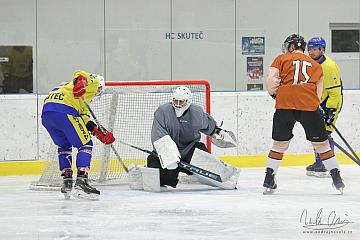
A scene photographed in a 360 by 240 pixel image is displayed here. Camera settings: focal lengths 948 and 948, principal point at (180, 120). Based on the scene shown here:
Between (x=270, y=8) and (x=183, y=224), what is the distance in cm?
605

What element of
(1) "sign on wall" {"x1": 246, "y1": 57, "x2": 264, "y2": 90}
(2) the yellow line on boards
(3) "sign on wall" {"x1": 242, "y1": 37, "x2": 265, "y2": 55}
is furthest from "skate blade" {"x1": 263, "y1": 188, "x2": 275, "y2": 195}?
(3) "sign on wall" {"x1": 242, "y1": 37, "x2": 265, "y2": 55}

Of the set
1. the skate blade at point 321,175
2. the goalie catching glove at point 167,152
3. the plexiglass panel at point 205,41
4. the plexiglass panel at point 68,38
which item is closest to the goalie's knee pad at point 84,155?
the goalie catching glove at point 167,152

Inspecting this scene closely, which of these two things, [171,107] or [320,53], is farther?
[320,53]

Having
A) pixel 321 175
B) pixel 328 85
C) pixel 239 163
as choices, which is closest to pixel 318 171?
pixel 321 175

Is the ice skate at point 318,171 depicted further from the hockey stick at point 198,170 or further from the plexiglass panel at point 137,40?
the plexiglass panel at point 137,40

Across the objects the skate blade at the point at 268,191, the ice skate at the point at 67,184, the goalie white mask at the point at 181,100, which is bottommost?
the skate blade at the point at 268,191

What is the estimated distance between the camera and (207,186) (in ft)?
24.0

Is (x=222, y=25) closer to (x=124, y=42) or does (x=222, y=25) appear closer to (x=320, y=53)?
(x=124, y=42)

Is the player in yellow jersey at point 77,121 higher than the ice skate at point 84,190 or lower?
higher

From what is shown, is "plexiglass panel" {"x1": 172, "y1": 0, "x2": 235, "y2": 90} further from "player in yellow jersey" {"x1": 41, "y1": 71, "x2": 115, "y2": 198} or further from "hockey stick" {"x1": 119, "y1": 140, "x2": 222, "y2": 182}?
"player in yellow jersey" {"x1": 41, "y1": 71, "x2": 115, "y2": 198}

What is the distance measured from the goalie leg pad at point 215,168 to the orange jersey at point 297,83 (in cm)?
69

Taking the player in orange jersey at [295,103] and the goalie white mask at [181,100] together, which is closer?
the player in orange jersey at [295,103]

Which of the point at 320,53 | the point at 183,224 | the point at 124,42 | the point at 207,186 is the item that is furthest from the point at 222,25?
the point at 183,224

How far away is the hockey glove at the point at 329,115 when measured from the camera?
7715 millimetres
